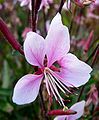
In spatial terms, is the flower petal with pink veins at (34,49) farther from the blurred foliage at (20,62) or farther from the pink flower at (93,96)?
the pink flower at (93,96)

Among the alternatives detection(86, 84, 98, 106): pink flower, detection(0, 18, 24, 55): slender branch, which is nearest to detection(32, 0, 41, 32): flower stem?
detection(0, 18, 24, 55): slender branch

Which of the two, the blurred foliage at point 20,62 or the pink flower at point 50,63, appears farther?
the blurred foliage at point 20,62

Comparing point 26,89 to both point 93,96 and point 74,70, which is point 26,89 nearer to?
point 74,70

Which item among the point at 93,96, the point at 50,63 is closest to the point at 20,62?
the point at 93,96

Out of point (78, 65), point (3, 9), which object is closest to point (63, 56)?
point (78, 65)

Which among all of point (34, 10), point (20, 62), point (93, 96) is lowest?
point (20, 62)

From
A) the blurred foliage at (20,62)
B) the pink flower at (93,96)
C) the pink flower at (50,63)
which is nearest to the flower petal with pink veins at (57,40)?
the pink flower at (50,63)
